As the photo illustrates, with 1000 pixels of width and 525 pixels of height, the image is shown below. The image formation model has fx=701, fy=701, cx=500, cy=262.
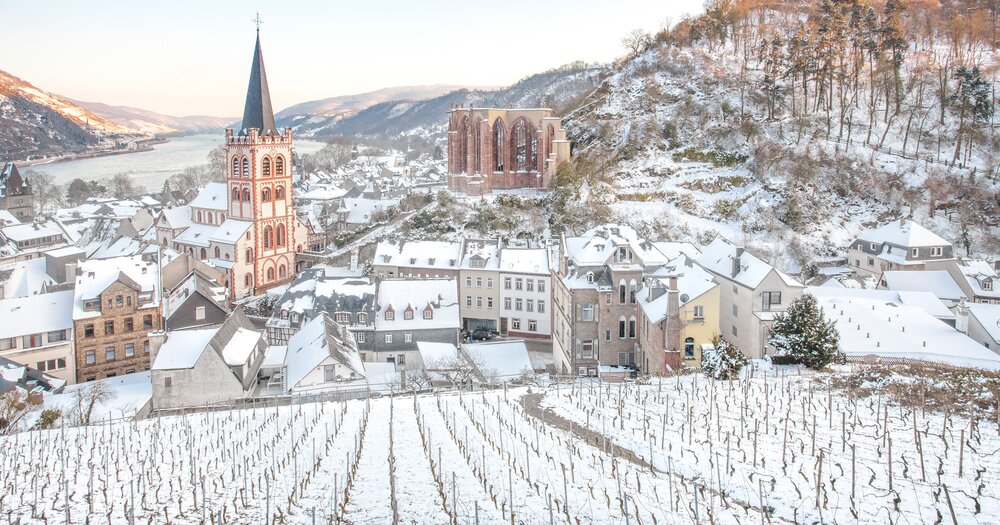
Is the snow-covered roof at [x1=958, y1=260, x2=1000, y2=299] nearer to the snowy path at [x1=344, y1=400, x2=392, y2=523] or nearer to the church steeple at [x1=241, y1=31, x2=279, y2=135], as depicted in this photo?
the snowy path at [x1=344, y1=400, x2=392, y2=523]

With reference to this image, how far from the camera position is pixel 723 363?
1004 inches

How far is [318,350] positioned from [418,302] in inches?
422

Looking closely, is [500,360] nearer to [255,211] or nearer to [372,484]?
[372,484]

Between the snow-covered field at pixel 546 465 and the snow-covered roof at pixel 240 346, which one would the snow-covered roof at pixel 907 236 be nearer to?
the snow-covered field at pixel 546 465

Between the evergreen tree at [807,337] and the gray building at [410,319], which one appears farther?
the gray building at [410,319]

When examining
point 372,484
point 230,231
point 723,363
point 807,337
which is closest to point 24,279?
point 230,231

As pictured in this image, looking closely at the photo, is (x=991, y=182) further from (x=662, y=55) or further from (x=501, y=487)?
(x=501, y=487)

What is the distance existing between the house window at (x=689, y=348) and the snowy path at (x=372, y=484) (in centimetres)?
1661

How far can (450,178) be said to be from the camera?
69.1 meters

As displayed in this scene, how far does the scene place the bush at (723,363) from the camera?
25438 millimetres

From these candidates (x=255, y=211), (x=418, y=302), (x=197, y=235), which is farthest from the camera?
(x=197, y=235)

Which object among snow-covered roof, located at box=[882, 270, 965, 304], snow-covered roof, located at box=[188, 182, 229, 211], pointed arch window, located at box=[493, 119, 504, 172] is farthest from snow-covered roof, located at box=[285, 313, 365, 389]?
snow-covered roof, located at box=[882, 270, 965, 304]

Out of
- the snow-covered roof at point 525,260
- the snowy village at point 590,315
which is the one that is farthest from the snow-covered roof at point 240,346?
the snow-covered roof at point 525,260

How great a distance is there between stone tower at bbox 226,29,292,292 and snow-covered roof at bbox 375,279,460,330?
23501 millimetres
